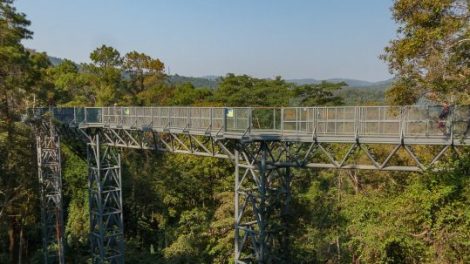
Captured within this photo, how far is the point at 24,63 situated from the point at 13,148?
4.25 meters

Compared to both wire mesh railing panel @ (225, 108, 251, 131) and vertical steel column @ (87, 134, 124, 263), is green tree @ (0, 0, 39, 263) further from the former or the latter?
wire mesh railing panel @ (225, 108, 251, 131)

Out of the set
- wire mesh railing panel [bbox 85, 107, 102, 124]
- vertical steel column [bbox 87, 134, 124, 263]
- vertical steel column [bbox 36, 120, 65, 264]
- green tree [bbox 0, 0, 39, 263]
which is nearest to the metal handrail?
wire mesh railing panel [bbox 85, 107, 102, 124]

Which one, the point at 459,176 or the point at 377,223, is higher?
the point at 459,176

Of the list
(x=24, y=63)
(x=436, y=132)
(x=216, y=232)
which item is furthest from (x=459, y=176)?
(x=24, y=63)

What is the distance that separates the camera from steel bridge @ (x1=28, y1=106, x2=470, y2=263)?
10789mm

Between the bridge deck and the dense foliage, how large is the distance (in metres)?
1.10

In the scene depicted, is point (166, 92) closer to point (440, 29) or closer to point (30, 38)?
point (30, 38)

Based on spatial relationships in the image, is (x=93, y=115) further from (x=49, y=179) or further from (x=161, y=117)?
(x=49, y=179)

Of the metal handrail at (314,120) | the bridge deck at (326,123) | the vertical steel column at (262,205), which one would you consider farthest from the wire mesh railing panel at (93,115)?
the vertical steel column at (262,205)

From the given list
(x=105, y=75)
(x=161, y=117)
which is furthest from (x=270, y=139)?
(x=105, y=75)

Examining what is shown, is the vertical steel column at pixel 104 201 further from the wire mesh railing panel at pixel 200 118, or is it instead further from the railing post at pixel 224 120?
the railing post at pixel 224 120

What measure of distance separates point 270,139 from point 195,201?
1416cm

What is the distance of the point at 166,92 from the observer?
44.1 metres

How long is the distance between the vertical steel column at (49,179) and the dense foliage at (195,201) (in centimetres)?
93
